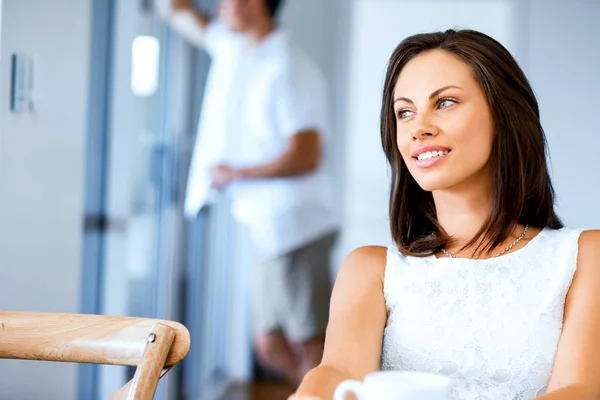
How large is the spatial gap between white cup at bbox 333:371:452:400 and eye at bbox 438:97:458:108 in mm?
628

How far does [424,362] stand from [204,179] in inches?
74.5

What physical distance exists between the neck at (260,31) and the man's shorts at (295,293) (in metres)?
0.78

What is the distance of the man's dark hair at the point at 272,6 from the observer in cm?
304

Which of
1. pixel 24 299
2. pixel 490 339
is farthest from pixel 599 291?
pixel 24 299

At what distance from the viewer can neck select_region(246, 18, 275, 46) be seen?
3.00 m

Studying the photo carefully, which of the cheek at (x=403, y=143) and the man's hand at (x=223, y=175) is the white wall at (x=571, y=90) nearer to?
the man's hand at (x=223, y=175)

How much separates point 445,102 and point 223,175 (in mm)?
1822

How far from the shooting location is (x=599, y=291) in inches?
47.6

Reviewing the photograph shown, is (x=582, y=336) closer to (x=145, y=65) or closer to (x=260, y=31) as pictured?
(x=145, y=65)

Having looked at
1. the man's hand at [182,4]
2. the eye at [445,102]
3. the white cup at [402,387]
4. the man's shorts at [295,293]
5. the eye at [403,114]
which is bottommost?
the man's shorts at [295,293]

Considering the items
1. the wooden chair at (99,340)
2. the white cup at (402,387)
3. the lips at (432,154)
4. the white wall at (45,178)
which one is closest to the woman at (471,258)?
the lips at (432,154)

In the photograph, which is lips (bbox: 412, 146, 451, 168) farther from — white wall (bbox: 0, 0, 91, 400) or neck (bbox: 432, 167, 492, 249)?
white wall (bbox: 0, 0, 91, 400)

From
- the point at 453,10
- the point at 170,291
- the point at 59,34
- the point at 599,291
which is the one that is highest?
the point at 453,10

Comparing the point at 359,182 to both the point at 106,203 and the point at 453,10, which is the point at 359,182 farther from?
the point at 106,203
